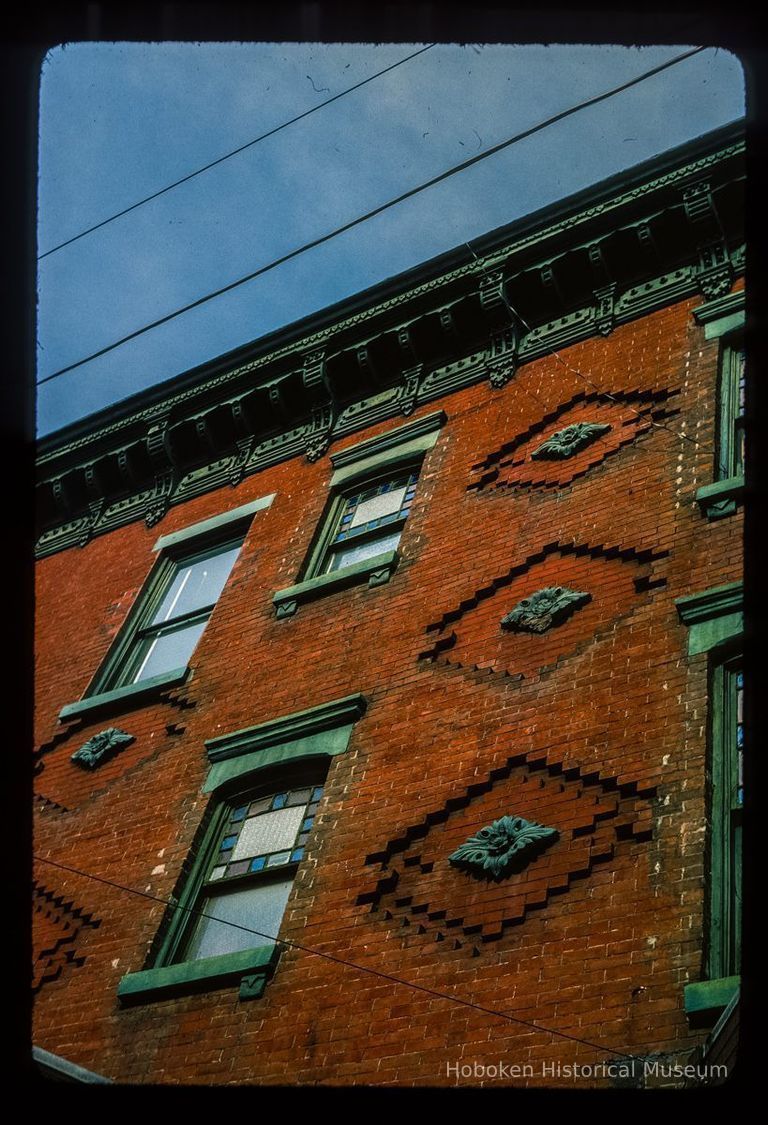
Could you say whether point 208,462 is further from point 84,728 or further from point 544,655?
point 544,655

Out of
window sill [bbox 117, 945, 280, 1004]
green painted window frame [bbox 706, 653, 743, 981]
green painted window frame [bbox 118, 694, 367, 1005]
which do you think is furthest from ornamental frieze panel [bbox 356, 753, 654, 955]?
green painted window frame [bbox 118, 694, 367, 1005]

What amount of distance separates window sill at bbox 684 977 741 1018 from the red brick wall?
0.37ft

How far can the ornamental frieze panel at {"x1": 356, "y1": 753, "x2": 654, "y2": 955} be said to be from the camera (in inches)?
291

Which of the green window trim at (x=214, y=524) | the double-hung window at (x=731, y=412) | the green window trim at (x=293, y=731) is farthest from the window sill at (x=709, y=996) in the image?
the green window trim at (x=214, y=524)

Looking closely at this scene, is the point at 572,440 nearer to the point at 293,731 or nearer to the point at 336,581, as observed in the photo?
the point at 336,581

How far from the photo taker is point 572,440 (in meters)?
11.3

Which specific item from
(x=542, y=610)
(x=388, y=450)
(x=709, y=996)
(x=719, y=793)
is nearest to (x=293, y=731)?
(x=542, y=610)

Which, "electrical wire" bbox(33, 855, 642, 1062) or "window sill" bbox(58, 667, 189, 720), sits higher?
"window sill" bbox(58, 667, 189, 720)

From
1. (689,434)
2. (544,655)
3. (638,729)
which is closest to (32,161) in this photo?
(638,729)

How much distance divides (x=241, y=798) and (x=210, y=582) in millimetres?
4040

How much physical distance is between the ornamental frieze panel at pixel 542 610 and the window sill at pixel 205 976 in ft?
9.07

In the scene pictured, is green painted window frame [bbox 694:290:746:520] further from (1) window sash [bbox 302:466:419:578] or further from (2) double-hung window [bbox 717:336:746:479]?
(1) window sash [bbox 302:466:419:578]

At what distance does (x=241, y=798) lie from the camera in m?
9.95

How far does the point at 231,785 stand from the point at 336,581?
2375mm
